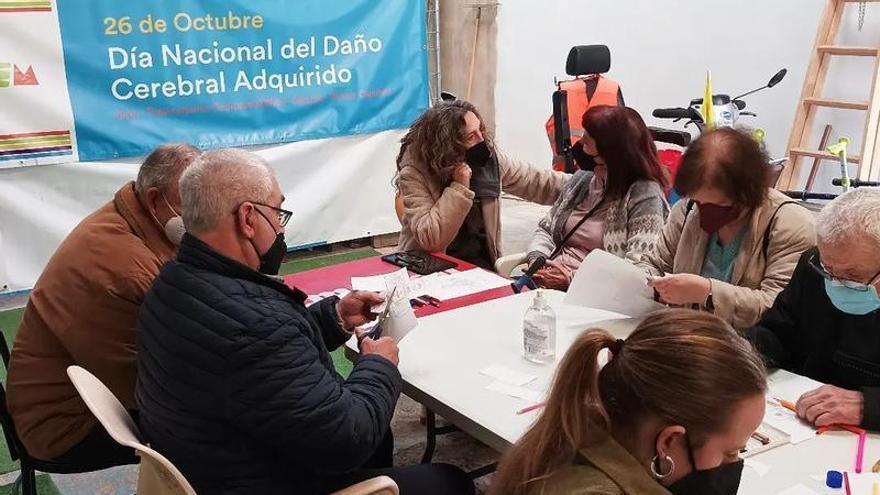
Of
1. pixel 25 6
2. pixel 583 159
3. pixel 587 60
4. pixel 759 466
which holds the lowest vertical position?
pixel 759 466

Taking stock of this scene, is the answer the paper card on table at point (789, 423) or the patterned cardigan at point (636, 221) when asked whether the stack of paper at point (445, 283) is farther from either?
the paper card on table at point (789, 423)

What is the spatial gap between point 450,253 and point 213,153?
1.86 meters

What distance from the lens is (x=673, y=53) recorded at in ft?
20.5

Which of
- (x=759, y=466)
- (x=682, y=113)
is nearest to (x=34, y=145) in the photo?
(x=682, y=113)

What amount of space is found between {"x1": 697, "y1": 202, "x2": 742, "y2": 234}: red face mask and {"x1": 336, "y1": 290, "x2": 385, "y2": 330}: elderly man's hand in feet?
3.22

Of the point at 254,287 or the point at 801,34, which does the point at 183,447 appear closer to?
the point at 254,287

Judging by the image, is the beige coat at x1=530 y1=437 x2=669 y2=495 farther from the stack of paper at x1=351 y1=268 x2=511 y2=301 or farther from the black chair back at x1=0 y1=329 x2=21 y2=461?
the black chair back at x1=0 y1=329 x2=21 y2=461

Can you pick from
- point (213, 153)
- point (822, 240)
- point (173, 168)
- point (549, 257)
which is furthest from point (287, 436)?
point (549, 257)

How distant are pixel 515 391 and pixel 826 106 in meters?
4.22

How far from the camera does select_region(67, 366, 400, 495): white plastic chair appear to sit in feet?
5.05

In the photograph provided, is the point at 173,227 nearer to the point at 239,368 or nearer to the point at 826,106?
the point at 239,368

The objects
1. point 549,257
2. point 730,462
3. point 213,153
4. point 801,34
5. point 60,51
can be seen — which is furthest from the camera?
point 801,34

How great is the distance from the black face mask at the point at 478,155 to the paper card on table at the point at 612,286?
3.88 feet

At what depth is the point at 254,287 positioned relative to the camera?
5.51 ft
